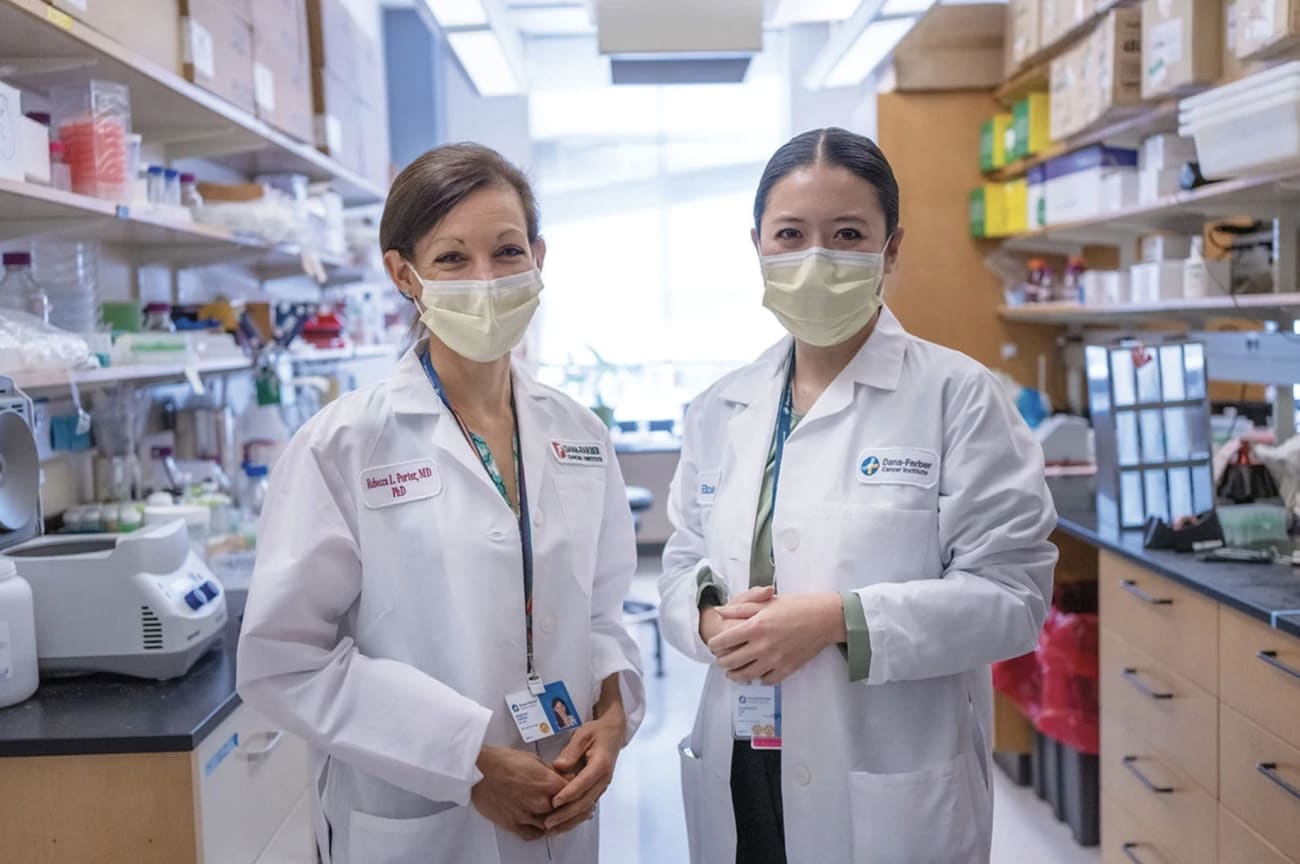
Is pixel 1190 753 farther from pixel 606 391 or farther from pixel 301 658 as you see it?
pixel 606 391

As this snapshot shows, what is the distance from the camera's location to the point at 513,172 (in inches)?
59.9

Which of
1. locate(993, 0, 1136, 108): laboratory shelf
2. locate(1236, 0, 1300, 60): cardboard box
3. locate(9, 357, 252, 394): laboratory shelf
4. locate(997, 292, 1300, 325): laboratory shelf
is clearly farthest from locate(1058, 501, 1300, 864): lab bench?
locate(9, 357, 252, 394): laboratory shelf

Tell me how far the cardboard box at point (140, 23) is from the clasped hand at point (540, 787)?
1472mm

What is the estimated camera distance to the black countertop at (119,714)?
60.9 inches

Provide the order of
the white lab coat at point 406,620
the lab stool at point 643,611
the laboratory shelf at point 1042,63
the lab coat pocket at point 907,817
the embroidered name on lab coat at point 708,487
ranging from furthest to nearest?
1. the lab stool at point 643,611
2. the laboratory shelf at point 1042,63
3. the embroidered name on lab coat at point 708,487
4. the lab coat pocket at point 907,817
5. the white lab coat at point 406,620

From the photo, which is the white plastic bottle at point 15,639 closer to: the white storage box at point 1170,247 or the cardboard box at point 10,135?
the cardboard box at point 10,135

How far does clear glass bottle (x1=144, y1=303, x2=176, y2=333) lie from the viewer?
2.60 metres

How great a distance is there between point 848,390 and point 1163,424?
1.45 meters

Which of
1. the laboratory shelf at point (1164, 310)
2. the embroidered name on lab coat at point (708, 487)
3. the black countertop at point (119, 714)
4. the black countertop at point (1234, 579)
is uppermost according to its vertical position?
the laboratory shelf at point (1164, 310)

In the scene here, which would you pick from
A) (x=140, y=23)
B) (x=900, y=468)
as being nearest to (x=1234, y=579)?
(x=900, y=468)

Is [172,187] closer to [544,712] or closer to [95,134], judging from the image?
[95,134]

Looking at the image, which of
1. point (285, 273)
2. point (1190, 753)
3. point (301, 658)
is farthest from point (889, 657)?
point (285, 273)

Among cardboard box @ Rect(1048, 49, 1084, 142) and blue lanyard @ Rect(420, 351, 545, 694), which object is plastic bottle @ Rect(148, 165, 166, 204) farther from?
cardboard box @ Rect(1048, 49, 1084, 142)

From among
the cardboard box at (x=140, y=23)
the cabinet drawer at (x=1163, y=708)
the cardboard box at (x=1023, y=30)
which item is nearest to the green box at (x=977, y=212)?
the cardboard box at (x=1023, y=30)
